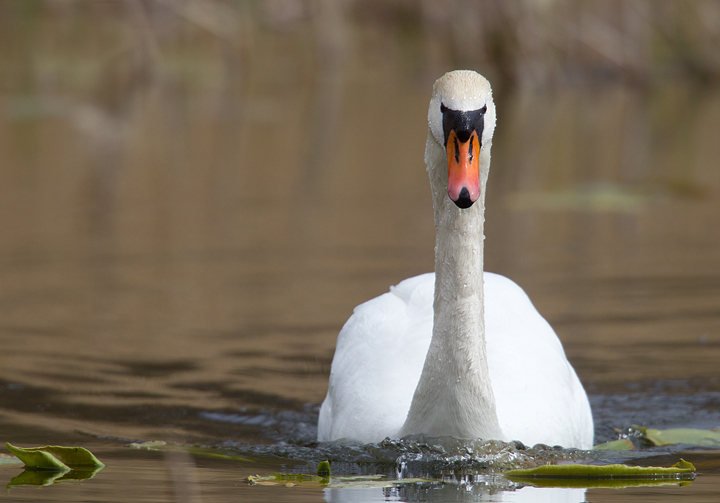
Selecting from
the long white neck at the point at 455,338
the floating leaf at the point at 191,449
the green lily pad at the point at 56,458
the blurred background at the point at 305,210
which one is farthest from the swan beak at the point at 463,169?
the blurred background at the point at 305,210

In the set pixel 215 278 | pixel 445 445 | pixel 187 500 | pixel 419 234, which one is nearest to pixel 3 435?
pixel 187 500

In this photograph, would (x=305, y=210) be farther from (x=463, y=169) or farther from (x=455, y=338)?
(x=463, y=169)

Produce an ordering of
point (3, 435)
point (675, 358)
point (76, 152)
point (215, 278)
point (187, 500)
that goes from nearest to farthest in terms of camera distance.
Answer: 1. point (187, 500)
2. point (3, 435)
3. point (675, 358)
4. point (215, 278)
5. point (76, 152)

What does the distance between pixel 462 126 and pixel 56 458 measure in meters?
1.88

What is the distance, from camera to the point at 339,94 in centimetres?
1812

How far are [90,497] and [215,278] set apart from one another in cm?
414

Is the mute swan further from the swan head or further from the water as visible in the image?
the water

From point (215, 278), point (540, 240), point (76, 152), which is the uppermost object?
point (76, 152)

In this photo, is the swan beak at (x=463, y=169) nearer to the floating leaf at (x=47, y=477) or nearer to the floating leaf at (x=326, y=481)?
the floating leaf at (x=326, y=481)

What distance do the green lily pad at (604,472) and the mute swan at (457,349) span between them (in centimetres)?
25

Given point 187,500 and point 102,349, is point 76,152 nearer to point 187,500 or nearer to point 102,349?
point 102,349

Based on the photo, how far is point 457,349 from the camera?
4395mm

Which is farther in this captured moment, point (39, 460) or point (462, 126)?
point (39, 460)

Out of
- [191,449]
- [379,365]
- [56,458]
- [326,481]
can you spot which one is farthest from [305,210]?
[326,481]
